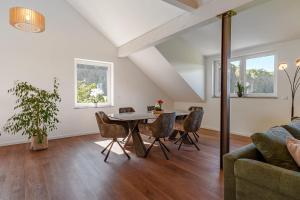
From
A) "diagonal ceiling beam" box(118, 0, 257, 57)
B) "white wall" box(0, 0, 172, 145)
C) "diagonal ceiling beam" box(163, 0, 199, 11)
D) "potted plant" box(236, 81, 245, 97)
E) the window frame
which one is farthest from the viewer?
"potted plant" box(236, 81, 245, 97)

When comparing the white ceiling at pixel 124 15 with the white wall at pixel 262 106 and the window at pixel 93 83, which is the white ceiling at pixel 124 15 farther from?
the white wall at pixel 262 106

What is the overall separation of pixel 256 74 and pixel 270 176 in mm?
4104

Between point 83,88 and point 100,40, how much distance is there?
147 centimetres

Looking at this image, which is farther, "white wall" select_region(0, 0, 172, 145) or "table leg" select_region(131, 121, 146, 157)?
"white wall" select_region(0, 0, 172, 145)

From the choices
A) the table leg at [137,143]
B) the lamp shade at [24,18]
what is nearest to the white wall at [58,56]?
the lamp shade at [24,18]

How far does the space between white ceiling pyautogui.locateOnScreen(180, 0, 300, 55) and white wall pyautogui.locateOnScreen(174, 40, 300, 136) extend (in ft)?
0.69

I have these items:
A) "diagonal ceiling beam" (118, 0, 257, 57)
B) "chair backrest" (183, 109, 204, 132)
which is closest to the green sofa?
"chair backrest" (183, 109, 204, 132)

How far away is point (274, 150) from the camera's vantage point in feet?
4.87

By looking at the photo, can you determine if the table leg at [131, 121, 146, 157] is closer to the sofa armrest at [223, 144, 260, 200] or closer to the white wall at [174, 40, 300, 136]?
the sofa armrest at [223, 144, 260, 200]

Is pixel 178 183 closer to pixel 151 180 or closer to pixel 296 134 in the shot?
pixel 151 180

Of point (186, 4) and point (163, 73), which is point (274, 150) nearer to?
point (186, 4)

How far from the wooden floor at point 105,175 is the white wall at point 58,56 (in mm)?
1200

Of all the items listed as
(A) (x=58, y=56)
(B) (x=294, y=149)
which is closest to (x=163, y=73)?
(A) (x=58, y=56)

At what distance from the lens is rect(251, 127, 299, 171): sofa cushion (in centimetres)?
143
